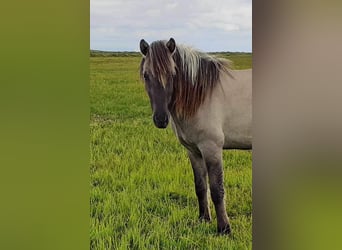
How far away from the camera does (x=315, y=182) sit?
2.12 m

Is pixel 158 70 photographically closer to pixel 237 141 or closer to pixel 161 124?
pixel 161 124

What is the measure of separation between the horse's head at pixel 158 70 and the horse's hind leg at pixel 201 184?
251 millimetres

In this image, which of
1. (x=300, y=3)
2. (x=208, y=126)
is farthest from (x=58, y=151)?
(x=300, y=3)

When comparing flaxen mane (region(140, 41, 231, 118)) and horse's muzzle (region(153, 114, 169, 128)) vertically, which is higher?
flaxen mane (region(140, 41, 231, 118))

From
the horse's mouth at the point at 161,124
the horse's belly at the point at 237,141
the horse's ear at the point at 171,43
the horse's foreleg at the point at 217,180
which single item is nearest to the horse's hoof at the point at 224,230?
the horse's foreleg at the point at 217,180

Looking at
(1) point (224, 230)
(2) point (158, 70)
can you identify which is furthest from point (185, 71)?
(1) point (224, 230)

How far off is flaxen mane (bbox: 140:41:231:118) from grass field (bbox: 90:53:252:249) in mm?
65

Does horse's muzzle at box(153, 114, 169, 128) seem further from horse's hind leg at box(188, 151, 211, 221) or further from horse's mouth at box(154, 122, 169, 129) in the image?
horse's hind leg at box(188, 151, 211, 221)

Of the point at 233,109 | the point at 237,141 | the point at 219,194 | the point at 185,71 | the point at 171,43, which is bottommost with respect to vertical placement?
the point at 219,194

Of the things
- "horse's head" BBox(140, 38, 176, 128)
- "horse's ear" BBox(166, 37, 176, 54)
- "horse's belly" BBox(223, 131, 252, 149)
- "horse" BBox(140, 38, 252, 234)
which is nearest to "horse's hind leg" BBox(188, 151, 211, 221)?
"horse" BBox(140, 38, 252, 234)

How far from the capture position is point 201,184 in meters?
2.09

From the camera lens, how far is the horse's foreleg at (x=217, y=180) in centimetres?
208

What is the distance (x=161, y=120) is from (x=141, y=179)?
A: 0.26 m

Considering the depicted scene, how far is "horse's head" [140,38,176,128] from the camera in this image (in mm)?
2047
